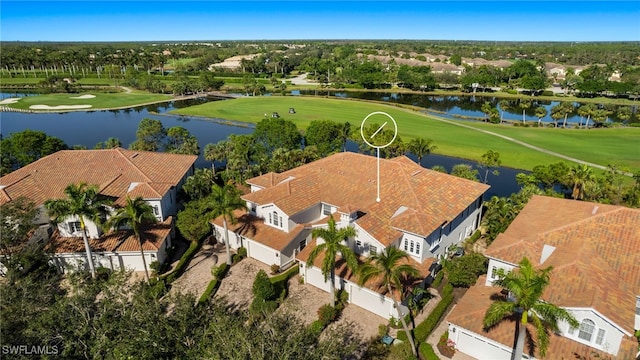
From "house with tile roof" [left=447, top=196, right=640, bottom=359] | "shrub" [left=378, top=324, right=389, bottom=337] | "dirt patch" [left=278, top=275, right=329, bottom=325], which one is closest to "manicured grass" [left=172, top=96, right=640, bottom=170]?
"house with tile roof" [left=447, top=196, right=640, bottom=359]

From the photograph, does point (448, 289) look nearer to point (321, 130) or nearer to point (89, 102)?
point (321, 130)

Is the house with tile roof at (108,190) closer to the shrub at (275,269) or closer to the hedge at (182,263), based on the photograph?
the hedge at (182,263)

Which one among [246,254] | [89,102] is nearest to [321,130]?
[246,254]

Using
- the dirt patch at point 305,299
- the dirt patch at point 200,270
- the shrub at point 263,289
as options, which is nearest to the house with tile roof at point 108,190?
the dirt patch at point 200,270

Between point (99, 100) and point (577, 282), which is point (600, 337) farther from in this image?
point (99, 100)

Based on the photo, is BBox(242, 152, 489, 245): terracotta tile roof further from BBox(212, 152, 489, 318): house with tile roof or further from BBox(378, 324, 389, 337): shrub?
BBox(378, 324, 389, 337): shrub
